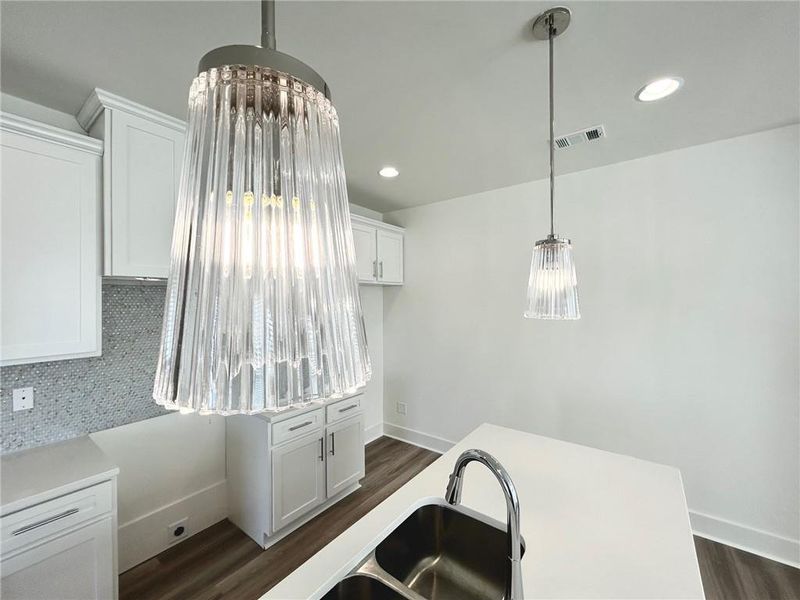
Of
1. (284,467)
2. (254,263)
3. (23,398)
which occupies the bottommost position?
(284,467)

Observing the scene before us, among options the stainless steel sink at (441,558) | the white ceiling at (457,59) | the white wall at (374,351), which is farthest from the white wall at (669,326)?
the stainless steel sink at (441,558)

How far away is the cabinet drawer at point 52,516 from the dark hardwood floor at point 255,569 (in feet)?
2.35

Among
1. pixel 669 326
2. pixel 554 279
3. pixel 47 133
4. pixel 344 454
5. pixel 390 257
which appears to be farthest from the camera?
pixel 390 257

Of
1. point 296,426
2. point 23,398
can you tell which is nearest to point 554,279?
point 296,426

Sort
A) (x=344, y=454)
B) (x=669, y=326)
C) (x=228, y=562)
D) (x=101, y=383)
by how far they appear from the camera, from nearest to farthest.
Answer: (x=101, y=383)
(x=228, y=562)
(x=669, y=326)
(x=344, y=454)

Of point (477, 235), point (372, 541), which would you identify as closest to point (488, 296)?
point (477, 235)

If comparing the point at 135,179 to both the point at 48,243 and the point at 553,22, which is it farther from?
the point at 553,22

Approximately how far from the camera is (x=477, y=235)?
10.3 feet

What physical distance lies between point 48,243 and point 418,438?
3.24 metres

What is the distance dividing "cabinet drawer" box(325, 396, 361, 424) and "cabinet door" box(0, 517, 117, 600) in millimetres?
1308

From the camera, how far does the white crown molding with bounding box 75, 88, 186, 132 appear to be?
61.7 inches

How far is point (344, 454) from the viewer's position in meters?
2.68

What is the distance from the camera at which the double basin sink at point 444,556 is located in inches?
44.1

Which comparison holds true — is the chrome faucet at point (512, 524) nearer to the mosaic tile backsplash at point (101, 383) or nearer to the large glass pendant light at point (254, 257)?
the large glass pendant light at point (254, 257)
